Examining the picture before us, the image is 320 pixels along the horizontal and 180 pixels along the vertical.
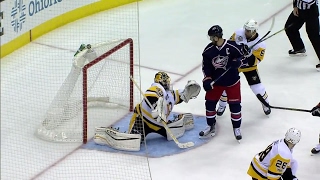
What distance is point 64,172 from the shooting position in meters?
5.32

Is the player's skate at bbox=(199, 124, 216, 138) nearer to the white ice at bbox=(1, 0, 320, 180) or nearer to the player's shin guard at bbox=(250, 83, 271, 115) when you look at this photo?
the white ice at bbox=(1, 0, 320, 180)

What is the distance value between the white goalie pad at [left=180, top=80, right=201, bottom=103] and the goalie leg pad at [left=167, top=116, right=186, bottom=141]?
17 cm

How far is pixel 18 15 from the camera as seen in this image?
21.1 ft

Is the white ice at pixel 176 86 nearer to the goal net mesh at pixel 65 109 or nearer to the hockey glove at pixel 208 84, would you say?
the goal net mesh at pixel 65 109

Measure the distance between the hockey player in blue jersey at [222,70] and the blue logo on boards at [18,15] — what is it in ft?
5.54

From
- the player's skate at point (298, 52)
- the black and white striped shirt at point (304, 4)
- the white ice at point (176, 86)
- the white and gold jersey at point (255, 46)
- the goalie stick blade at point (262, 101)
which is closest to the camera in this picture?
the white ice at point (176, 86)

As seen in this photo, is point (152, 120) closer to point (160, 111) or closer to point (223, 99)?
point (160, 111)

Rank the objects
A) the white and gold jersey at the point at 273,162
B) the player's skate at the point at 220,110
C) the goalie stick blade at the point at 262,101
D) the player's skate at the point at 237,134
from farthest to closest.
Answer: the player's skate at the point at 220,110, the goalie stick blade at the point at 262,101, the player's skate at the point at 237,134, the white and gold jersey at the point at 273,162

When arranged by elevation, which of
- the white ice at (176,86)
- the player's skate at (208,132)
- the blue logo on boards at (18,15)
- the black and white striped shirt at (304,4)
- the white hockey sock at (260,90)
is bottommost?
the white ice at (176,86)

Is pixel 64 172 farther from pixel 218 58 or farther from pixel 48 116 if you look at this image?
pixel 218 58

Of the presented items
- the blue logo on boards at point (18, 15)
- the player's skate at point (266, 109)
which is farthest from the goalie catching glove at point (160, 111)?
the blue logo on boards at point (18, 15)

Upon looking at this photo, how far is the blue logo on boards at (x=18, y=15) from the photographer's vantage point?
20.7 ft

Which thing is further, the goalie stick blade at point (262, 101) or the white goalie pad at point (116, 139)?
the goalie stick blade at point (262, 101)

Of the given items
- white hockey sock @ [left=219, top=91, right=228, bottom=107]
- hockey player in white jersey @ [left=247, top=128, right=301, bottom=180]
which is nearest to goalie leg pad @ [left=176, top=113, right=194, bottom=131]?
white hockey sock @ [left=219, top=91, right=228, bottom=107]
